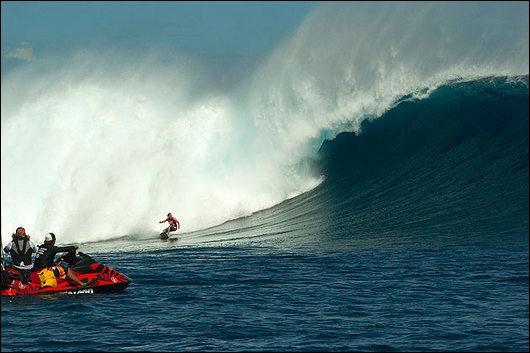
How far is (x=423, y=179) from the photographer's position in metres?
24.2

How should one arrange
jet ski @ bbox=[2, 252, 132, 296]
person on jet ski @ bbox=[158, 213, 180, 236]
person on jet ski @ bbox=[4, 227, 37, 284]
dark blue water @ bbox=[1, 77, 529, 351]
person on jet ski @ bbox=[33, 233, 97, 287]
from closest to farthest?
dark blue water @ bbox=[1, 77, 529, 351]
jet ski @ bbox=[2, 252, 132, 296]
person on jet ski @ bbox=[33, 233, 97, 287]
person on jet ski @ bbox=[4, 227, 37, 284]
person on jet ski @ bbox=[158, 213, 180, 236]

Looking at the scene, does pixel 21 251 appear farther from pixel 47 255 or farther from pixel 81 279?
pixel 81 279

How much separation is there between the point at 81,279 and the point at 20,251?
4.94ft

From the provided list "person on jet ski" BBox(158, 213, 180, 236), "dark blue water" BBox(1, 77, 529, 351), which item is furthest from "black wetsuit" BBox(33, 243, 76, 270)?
"person on jet ski" BBox(158, 213, 180, 236)

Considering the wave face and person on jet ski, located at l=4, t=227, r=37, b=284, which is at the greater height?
the wave face

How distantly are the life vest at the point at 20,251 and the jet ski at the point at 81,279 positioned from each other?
273mm

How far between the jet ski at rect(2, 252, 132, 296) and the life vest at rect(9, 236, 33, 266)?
27 centimetres

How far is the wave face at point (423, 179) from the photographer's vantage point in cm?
2012

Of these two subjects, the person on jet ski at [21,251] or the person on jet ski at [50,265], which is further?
the person on jet ski at [21,251]

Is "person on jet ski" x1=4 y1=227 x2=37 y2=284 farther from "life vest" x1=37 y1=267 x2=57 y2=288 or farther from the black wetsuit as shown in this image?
"life vest" x1=37 y1=267 x2=57 y2=288

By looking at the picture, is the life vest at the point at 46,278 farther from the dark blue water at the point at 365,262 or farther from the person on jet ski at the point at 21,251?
the person on jet ski at the point at 21,251

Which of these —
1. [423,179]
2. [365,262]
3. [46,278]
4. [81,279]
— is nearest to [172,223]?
[423,179]

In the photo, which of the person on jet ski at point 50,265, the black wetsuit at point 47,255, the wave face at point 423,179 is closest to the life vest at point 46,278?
the person on jet ski at point 50,265

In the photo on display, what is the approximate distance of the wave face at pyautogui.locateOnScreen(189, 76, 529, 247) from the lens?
20125 millimetres
